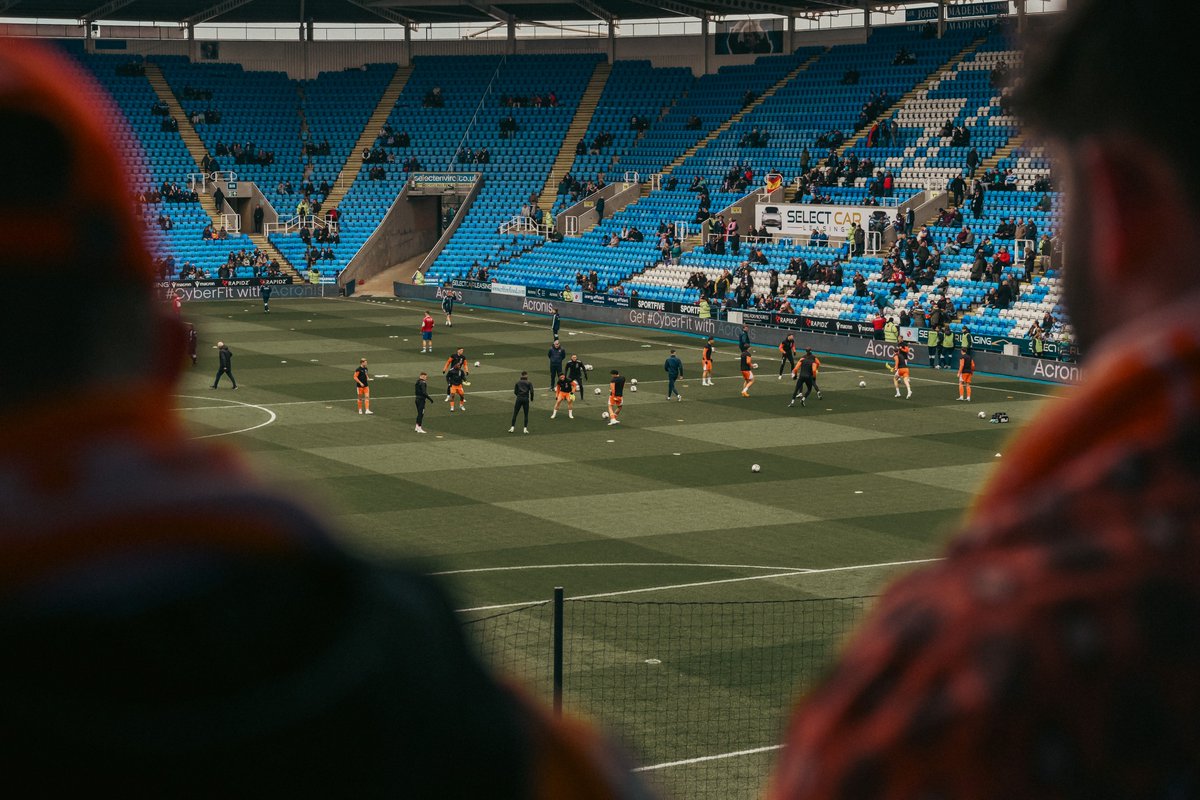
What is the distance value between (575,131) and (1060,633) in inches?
3053

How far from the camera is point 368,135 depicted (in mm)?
80875

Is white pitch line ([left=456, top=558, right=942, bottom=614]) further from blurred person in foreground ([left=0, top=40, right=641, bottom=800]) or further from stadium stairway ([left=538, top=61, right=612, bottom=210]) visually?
stadium stairway ([left=538, top=61, right=612, bottom=210])

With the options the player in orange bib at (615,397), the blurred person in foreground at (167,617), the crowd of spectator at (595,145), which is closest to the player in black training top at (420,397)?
the player in orange bib at (615,397)

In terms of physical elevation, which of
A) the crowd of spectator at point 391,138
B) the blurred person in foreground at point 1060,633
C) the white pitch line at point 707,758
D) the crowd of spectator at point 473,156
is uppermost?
the crowd of spectator at point 391,138

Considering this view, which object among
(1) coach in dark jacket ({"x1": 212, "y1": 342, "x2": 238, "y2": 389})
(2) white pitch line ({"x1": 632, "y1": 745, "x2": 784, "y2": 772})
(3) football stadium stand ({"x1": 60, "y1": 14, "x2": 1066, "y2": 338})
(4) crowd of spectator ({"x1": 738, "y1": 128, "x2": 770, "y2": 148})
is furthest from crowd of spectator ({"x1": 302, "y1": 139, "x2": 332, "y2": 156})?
(2) white pitch line ({"x1": 632, "y1": 745, "x2": 784, "y2": 772})

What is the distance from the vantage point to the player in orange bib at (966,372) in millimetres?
39531

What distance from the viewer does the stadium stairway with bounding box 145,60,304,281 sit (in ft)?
238

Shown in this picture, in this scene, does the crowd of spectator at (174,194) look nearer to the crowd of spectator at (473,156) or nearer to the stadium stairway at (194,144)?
the stadium stairway at (194,144)

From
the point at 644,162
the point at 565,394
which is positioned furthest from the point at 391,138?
the point at 565,394

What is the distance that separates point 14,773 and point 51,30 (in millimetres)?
84081

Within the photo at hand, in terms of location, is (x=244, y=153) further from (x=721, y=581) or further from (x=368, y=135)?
(x=721, y=581)

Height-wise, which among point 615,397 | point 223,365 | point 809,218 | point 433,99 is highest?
point 433,99

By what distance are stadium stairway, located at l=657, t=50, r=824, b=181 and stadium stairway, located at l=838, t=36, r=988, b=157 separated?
689 cm

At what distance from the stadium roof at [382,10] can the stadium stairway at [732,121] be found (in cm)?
258
